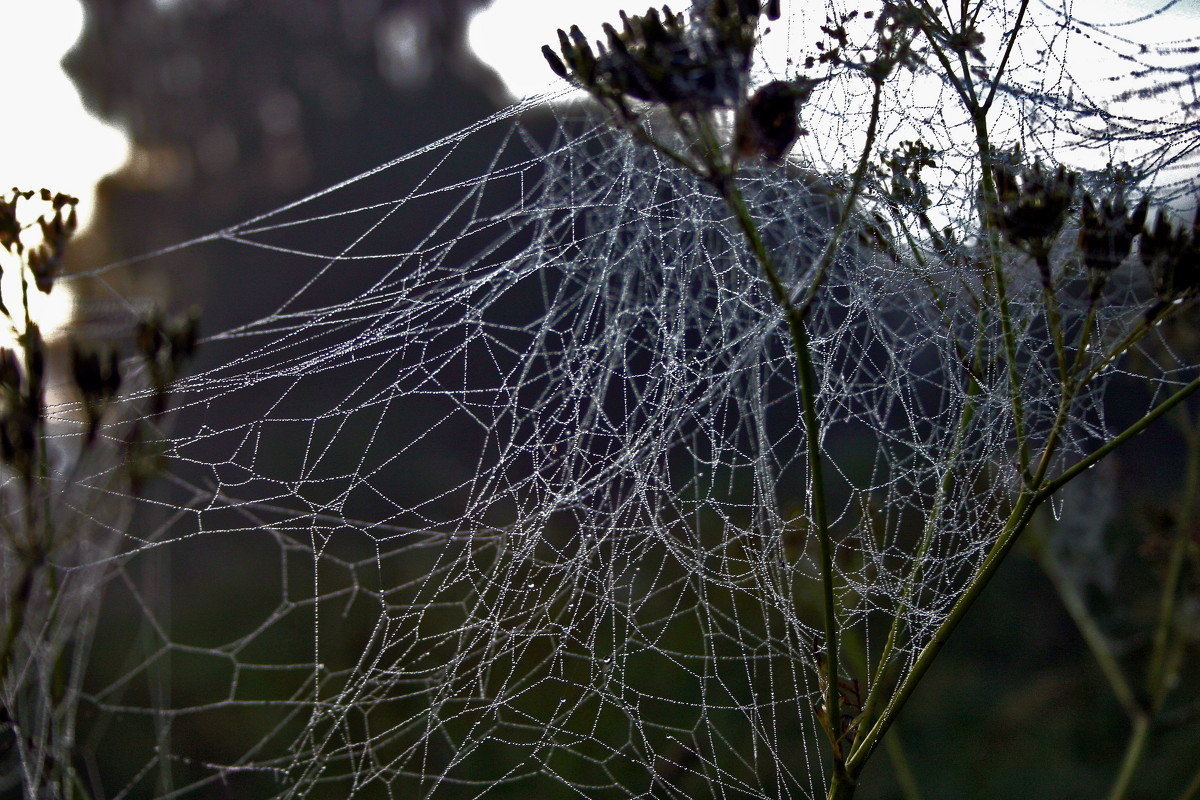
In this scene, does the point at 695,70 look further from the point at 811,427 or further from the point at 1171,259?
the point at 1171,259

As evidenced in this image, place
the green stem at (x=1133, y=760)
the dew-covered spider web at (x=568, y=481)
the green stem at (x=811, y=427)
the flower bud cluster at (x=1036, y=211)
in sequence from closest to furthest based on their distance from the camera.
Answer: the green stem at (x=811, y=427)
the flower bud cluster at (x=1036, y=211)
the dew-covered spider web at (x=568, y=481)
the green stem at (x=1133, y=760)

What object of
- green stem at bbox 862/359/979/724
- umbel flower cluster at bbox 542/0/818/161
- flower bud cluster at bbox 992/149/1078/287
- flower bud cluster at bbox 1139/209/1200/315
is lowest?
green stem at bbox 862/359/979/724

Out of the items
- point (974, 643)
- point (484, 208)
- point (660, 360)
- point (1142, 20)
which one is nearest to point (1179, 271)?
point (1142, 20)

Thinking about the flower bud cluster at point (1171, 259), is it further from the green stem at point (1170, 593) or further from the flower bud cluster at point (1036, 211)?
the green stem at point (1170, 593)

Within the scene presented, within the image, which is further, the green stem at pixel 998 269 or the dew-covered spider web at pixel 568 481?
the dew-covered spider web at pixel 568 481

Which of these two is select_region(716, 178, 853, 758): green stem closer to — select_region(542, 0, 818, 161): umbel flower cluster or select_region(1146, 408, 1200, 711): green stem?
select_region(542, 0, 818, 161): umbel flower cluster

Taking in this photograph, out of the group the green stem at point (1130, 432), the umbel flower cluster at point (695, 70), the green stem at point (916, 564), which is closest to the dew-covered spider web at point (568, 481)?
the green stem at point (916, 564)

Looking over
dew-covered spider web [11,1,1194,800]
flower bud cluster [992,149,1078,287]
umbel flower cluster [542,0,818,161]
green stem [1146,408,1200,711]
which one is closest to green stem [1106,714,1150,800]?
green stem [1146,408,1200,711]

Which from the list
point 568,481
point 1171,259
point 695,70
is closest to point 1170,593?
point 1171,259

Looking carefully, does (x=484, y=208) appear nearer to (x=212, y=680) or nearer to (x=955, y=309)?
(x=212, y=680)
